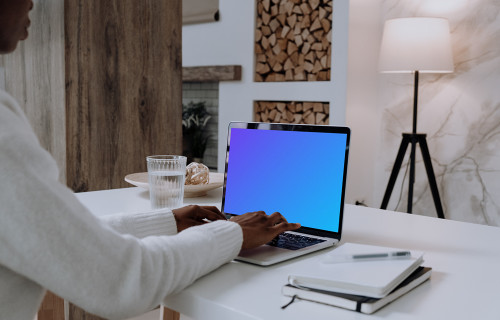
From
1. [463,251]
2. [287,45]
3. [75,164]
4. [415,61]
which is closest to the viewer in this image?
[463,251]

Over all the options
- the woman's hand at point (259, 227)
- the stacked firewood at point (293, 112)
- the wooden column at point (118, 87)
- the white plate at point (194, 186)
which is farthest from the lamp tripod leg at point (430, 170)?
the woman's hand at point (259, 227)

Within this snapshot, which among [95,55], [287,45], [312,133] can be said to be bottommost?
[312,133]

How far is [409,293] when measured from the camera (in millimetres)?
807

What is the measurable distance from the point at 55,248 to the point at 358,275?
0.44 metres

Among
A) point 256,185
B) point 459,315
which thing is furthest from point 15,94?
point 459,315

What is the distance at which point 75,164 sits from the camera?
2.35 meters

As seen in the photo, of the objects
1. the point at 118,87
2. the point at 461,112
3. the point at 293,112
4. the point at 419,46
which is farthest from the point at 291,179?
the point at 293,112

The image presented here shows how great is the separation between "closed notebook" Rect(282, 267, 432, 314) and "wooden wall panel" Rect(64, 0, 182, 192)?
5.87ft

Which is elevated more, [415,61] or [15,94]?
[415,61]

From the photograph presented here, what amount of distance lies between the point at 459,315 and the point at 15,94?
239 cm

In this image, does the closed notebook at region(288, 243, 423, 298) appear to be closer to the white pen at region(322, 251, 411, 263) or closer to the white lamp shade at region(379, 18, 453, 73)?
the white pen at region(322, 251, 411, 263)

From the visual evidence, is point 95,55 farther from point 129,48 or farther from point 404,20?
point 404,20

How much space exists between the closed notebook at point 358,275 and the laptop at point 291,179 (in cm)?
14

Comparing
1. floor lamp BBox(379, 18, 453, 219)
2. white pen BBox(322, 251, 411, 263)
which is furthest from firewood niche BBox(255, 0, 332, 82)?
white pen BBox(322, 251, 411, 263)
